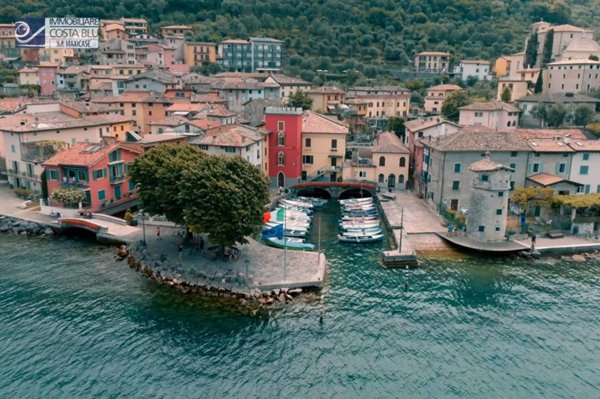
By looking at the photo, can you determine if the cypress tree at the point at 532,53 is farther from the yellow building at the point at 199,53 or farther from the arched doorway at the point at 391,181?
the yellow building at the point at 199,53

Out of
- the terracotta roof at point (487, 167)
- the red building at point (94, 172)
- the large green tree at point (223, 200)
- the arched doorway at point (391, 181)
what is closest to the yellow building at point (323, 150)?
Result: the arched doorway at point (391, 181)

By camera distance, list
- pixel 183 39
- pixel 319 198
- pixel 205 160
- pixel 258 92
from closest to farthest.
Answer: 1. pixel 205 160
2. pixel 319 198
3. pixel 258 92
4. pixel 183 39

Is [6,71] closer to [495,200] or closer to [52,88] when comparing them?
[52,88]

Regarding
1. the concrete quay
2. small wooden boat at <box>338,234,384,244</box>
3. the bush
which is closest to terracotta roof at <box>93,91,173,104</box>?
the bush

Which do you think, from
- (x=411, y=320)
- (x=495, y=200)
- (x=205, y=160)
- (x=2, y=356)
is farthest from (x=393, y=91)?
(x=2, y=356)

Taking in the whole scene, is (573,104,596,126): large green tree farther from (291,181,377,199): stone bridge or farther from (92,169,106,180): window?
(92,169,106,180): window
